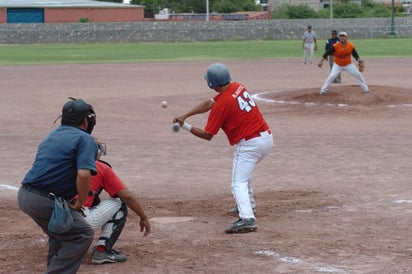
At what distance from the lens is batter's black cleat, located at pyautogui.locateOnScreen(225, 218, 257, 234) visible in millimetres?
9391

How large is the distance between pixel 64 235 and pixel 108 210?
36.0 inches

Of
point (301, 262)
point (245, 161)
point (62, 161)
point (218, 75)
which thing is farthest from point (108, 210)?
point (218, 75)

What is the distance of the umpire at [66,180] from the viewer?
7.07m

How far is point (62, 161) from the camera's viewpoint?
23.3ft

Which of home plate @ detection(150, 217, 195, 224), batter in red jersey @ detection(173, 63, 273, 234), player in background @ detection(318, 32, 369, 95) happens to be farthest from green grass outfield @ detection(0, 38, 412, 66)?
batter in red jersey @ detection(173, 63, 273, 234)

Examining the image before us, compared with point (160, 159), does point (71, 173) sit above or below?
above

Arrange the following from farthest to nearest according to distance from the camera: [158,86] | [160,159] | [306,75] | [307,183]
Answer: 1. [306,75]
2. [158,86]
3. [160,159]
4. [307,183]

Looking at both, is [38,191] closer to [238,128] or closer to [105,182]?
[105,182]

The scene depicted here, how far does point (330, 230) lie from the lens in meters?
9.52

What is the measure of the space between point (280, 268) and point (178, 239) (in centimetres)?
156

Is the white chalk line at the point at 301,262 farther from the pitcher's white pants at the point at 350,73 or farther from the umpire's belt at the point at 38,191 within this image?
the pitcher's white pants at the point at 350,73

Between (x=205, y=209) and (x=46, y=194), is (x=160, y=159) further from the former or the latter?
(x=46, y=194)

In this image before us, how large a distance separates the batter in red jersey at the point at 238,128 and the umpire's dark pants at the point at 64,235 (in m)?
2.53

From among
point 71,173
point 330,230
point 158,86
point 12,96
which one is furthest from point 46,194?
point 158,86
